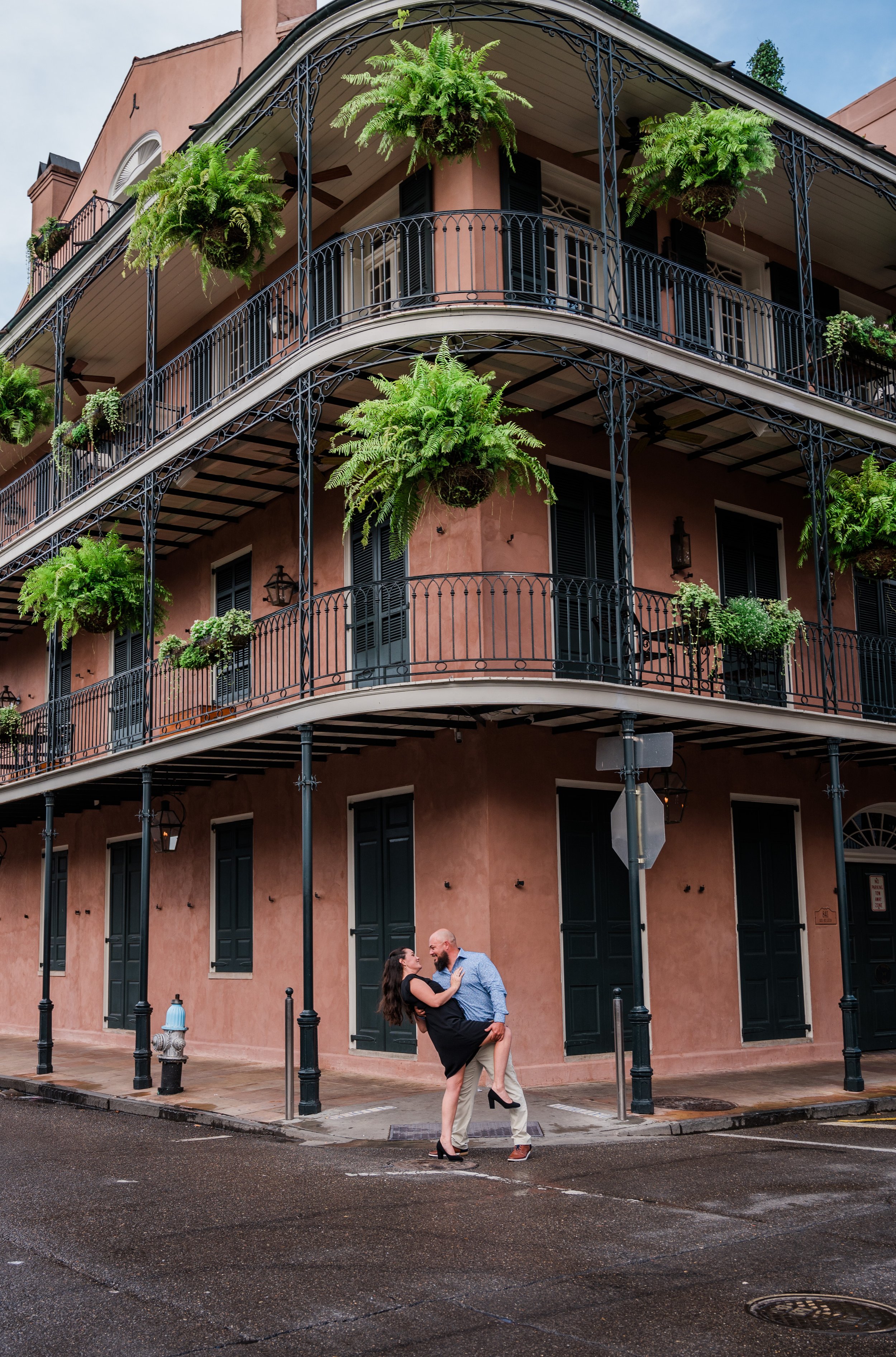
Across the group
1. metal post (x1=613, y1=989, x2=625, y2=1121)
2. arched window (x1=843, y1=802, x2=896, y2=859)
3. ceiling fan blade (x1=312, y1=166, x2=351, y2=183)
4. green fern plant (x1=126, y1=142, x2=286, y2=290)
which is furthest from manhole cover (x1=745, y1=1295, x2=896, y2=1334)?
ceiling fan blade (x1=312, y1=166, x2=351, y2=183)

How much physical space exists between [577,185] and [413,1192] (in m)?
11.0

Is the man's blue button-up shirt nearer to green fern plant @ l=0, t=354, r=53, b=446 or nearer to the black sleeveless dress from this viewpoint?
the black sleeveless dress

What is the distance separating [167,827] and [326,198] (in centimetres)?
803

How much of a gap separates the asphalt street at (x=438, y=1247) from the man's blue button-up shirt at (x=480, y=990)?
3.19 feet

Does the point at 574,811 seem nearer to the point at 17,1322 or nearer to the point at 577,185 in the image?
the point at 577,185

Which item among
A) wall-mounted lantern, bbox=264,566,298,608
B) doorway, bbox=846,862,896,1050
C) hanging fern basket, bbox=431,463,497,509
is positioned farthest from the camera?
doorway, bbox=846,862,896,1050

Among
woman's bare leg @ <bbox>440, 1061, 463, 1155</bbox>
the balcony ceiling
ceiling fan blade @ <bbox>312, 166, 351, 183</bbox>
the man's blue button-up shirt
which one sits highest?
ceiling fan blade @ <bbox>312, 166, 351, 183</bbox>

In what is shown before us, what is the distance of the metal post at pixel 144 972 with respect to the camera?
12.7 m

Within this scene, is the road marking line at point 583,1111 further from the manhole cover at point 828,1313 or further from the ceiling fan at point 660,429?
the ceiling fan at point 660,429

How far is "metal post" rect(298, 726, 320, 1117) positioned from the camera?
10.6 metres

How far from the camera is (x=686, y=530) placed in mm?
14570

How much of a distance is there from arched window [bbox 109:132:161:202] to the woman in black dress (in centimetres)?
1365

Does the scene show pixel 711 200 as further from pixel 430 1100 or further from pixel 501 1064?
pixel 430 1100

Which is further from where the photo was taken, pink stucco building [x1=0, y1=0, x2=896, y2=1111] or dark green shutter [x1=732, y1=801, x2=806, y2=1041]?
dark green shutter [x1=732, y1=801, x2=806, y2=1041]
